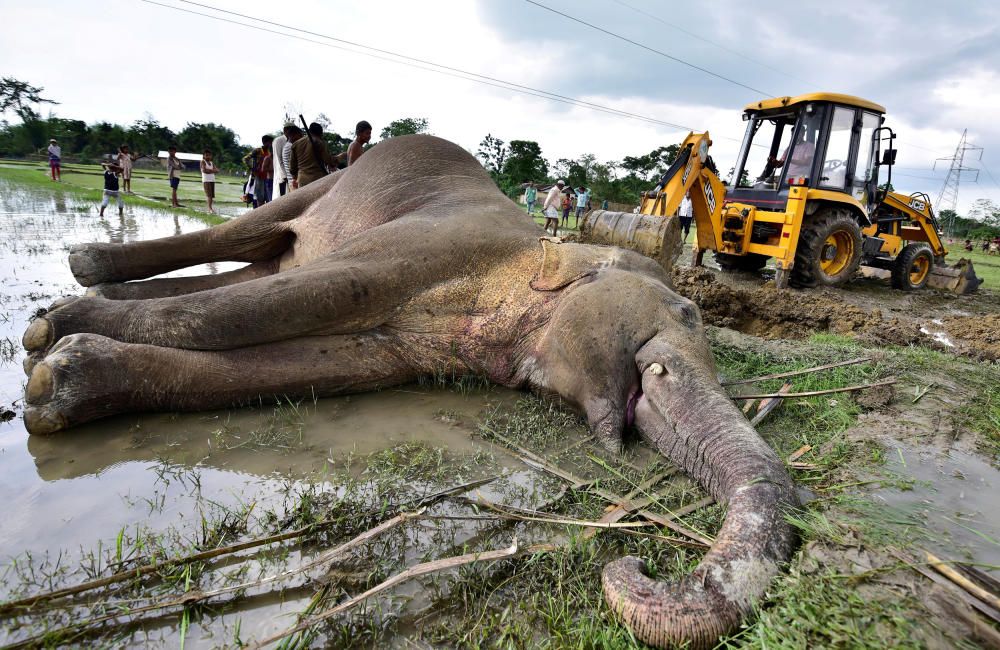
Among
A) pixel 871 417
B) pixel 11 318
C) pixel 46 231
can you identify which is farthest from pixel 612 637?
pixel 46 231

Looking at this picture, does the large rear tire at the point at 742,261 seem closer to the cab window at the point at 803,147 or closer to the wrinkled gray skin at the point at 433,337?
the cab window at the point at 803,147

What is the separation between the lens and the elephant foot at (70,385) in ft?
8.35

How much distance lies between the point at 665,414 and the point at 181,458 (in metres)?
2.37

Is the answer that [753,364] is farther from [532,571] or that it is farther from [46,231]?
[46,231]

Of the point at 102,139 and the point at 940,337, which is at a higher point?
the point at 102,139

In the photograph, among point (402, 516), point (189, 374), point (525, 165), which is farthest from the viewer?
point (525, 165)

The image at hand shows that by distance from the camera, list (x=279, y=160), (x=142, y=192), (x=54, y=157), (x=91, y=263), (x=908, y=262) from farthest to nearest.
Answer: (x=54, y=157) < (x=142, y=192) < (x=908, y=262) < (x=279, y=160) < (x=91, y=263)

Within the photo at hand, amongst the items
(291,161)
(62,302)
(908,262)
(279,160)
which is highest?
(279,160)

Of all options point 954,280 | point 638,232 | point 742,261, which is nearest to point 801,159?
point 742,261

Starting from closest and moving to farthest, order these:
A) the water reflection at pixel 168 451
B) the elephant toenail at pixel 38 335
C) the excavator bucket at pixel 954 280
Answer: the water reflection at pixel 168 451
the elephant toenail at pixel 38 335
the excavator bucket at pixel 954 280

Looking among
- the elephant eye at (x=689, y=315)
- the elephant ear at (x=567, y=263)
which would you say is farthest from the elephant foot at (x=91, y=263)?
the elephant eye at (x=689, y=315)

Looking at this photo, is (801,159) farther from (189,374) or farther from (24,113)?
(24,113)

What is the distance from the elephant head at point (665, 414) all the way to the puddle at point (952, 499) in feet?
1.73

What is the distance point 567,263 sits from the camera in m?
3.54
